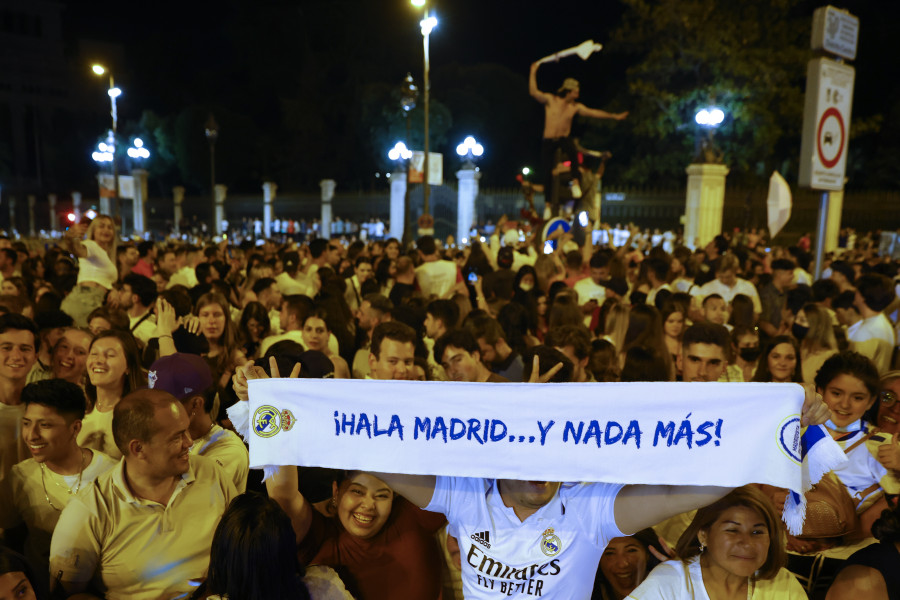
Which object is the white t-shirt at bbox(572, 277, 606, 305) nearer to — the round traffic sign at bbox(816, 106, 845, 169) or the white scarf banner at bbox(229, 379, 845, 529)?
the round traffic sign at bbox(816, 106, 845, 169)

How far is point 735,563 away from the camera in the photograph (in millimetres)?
2658

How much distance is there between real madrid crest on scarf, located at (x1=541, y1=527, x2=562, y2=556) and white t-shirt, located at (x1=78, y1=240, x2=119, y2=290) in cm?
653

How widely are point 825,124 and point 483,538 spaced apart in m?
5.53

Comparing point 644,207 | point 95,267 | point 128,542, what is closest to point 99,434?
point 128,542

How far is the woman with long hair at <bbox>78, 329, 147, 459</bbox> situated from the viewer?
4.12 metres

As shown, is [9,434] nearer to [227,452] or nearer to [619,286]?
[227,452]

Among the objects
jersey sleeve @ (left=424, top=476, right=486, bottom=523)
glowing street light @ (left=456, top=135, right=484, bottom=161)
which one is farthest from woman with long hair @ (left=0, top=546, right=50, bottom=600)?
glowing street light @ (left=456, top=135, right=484, bottom=161)

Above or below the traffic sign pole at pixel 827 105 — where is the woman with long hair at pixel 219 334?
below

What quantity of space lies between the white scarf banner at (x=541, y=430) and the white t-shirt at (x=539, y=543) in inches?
5.2

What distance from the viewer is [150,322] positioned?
20.9 ft

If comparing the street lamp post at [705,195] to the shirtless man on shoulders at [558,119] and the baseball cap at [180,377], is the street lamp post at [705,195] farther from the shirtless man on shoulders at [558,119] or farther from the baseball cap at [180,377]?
the baseball cap at [180,377]

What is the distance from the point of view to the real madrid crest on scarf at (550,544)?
2740 mm

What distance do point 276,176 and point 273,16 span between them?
9.87 m

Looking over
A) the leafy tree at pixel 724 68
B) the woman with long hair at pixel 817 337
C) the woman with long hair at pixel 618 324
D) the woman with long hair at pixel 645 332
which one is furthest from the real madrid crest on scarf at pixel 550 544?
the leafy tree at pixel 724 68
